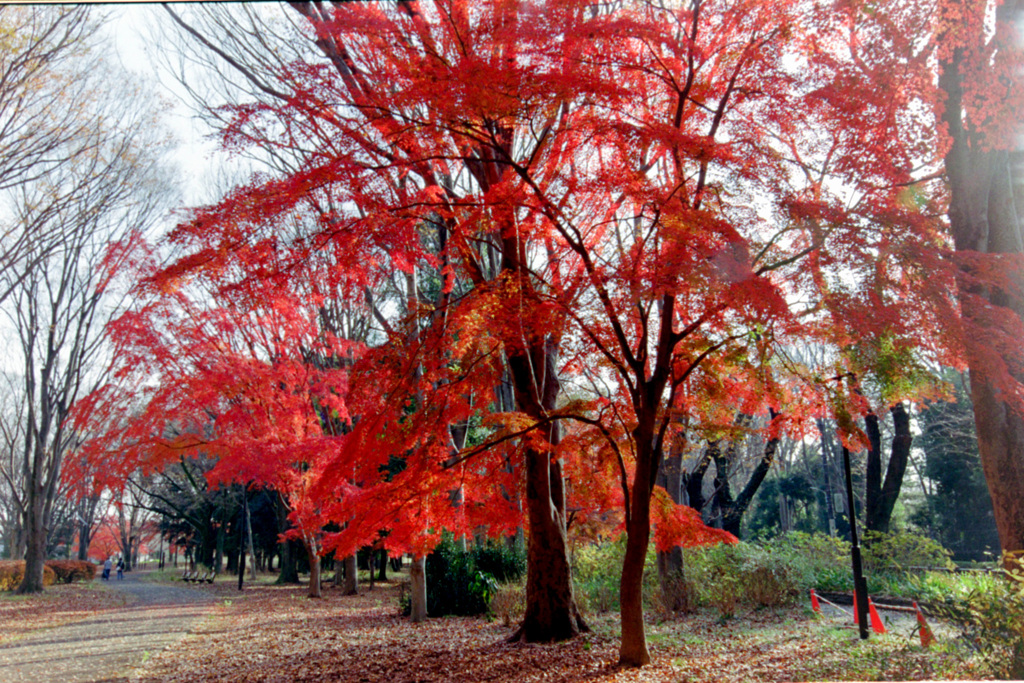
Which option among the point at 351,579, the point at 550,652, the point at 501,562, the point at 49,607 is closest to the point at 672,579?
the point at 501,562

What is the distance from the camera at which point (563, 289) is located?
539cm

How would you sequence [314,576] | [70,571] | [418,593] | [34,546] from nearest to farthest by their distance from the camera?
[418,593] → [34,546] → [314,576] → [70,571]

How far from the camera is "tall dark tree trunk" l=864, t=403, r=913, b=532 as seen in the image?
10312 mm

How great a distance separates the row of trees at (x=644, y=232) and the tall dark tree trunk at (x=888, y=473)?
222 inches

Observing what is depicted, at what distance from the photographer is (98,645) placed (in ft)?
21.7

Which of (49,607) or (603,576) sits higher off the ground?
(603,576)

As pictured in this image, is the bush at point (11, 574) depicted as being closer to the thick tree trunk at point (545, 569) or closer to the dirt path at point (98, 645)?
the dirt path at point (98, 645)

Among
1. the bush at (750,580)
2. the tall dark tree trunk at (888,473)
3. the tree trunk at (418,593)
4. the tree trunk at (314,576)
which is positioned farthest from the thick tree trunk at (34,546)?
the tall dark tree trunk at (888,473)

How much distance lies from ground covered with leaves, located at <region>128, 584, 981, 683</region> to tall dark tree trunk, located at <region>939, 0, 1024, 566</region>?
48.2 inches

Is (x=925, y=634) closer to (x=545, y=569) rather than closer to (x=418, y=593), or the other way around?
(x=545, y=569)

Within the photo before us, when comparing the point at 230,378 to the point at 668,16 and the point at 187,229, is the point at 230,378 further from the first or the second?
the point at 668,16

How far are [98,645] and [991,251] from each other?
9165 mm

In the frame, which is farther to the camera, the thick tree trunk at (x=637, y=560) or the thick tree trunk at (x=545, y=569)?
the thick tree trunk at (x=545, y=569)

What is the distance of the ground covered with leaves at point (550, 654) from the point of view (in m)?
4.25
